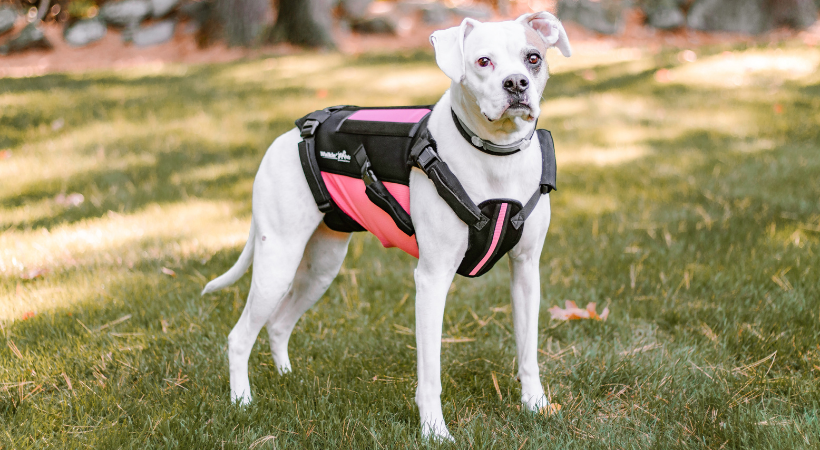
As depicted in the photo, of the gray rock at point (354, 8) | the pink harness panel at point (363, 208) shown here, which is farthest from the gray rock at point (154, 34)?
the pink harness panel at point (363, 208)

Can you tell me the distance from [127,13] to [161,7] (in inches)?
34.7

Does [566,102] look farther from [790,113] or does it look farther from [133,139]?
[133,139]

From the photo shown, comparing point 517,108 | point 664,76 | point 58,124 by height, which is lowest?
point 58,124

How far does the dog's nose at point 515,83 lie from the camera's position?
81.2 inches

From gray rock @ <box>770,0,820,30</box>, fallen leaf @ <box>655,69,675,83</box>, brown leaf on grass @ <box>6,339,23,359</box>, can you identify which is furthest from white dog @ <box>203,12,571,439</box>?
gray rock @ <box>770,0,820,30</box>

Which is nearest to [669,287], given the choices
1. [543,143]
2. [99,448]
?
[543,143]

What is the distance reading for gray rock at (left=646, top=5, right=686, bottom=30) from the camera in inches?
595

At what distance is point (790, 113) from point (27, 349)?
766cm

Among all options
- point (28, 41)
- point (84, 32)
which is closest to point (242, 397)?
point (28, 41)

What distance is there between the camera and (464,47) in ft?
7.37

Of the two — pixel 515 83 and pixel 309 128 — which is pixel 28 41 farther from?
pixel 515 83

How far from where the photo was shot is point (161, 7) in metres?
15.0

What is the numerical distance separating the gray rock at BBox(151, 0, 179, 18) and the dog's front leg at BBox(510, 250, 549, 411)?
15.0 m

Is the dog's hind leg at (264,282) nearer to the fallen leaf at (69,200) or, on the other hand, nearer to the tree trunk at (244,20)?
the fallen leaf at (69,200)
